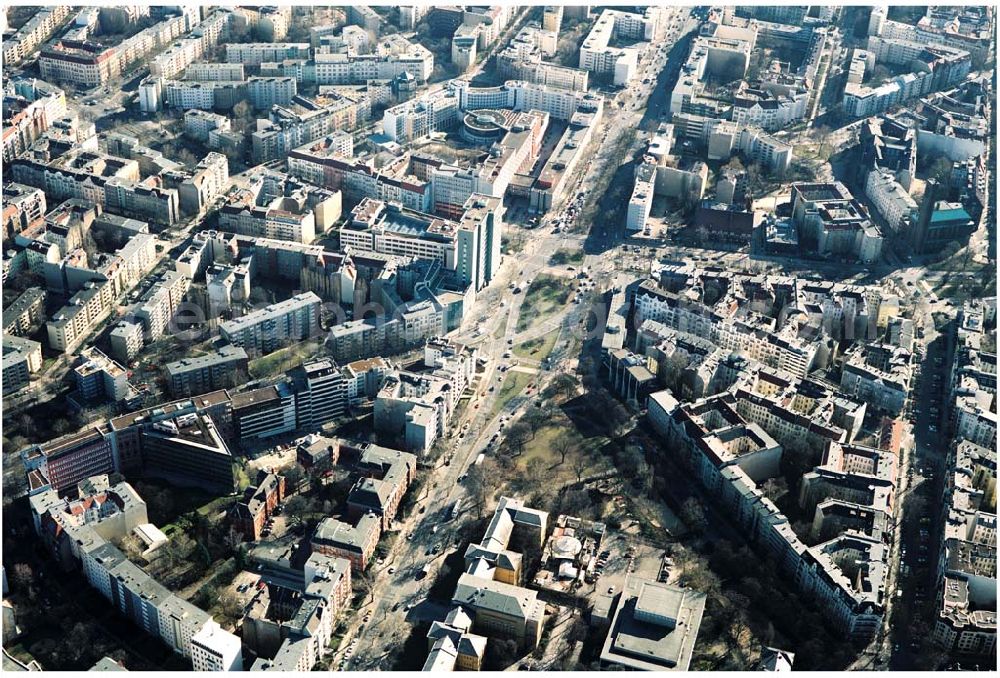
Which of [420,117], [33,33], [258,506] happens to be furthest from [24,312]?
[33,33]

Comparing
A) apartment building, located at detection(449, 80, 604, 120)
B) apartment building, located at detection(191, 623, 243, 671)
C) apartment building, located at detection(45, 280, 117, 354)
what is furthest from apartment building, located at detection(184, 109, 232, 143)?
apartment building, located at detection(191, 623, 243, 671)

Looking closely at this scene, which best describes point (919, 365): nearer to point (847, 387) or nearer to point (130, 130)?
point (847, 387)

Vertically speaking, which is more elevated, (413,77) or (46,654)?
(413,77)

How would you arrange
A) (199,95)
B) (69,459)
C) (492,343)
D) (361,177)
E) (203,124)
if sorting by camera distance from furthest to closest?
(199,95) < (203,124) < (361,177) < (492,343) < (69,459)

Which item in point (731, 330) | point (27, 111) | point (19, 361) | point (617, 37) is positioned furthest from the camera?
point (617, 37)

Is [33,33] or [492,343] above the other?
[33,33]

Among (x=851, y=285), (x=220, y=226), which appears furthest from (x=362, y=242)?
(x=851, y=285)

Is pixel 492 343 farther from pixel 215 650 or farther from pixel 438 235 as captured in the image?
pixel 215 650
